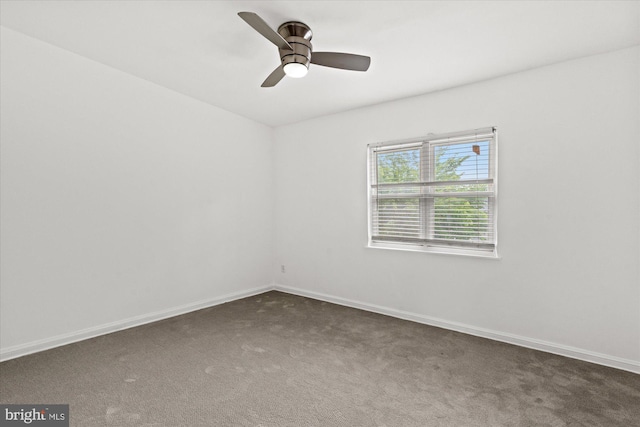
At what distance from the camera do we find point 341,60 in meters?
2.34

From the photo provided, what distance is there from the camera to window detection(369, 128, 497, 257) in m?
3.13

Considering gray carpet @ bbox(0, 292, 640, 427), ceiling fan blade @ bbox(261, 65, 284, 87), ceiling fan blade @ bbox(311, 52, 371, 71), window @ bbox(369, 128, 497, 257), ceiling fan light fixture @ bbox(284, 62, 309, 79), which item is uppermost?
ceiling fan blade @ bbox(311, 52, 371, 71)

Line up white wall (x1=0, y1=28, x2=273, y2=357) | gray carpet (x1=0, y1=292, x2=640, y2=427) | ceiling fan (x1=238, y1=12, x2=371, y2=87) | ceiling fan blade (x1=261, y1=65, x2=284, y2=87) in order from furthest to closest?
white wall (x1=0, y1=28, x2=273, y2=357)
ceiling fan blade (x1=261, y1=65, x2=284, y2=87)
ceiling fan (x1=238, y1=12, x2=371, y2=87)
gray carpet (x1=0, y1=292, x2=640, y2=427)

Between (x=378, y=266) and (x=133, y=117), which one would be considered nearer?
(x=133, y=117)

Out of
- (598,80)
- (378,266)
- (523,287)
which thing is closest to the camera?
(598,80)

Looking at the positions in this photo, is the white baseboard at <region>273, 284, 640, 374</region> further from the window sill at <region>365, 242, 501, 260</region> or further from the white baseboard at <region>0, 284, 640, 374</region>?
the window sill at <region>365, 242, 501, 260</region>

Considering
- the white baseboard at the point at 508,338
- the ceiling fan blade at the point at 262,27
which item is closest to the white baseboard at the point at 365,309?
the white baseboard at the point at 508,338

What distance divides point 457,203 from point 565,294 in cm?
120

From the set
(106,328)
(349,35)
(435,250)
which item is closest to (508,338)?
(435,250)

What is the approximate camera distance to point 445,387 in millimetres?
2197

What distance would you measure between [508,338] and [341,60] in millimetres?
2866

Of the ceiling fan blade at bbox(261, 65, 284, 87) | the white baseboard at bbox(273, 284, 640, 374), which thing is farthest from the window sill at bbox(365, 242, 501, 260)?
the ceiling fan blade at bbox(261, 65, 284, 87)

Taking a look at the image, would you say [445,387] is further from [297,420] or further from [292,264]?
[292,264]

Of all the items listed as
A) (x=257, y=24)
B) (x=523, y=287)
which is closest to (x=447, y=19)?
(x=257, y=24)
